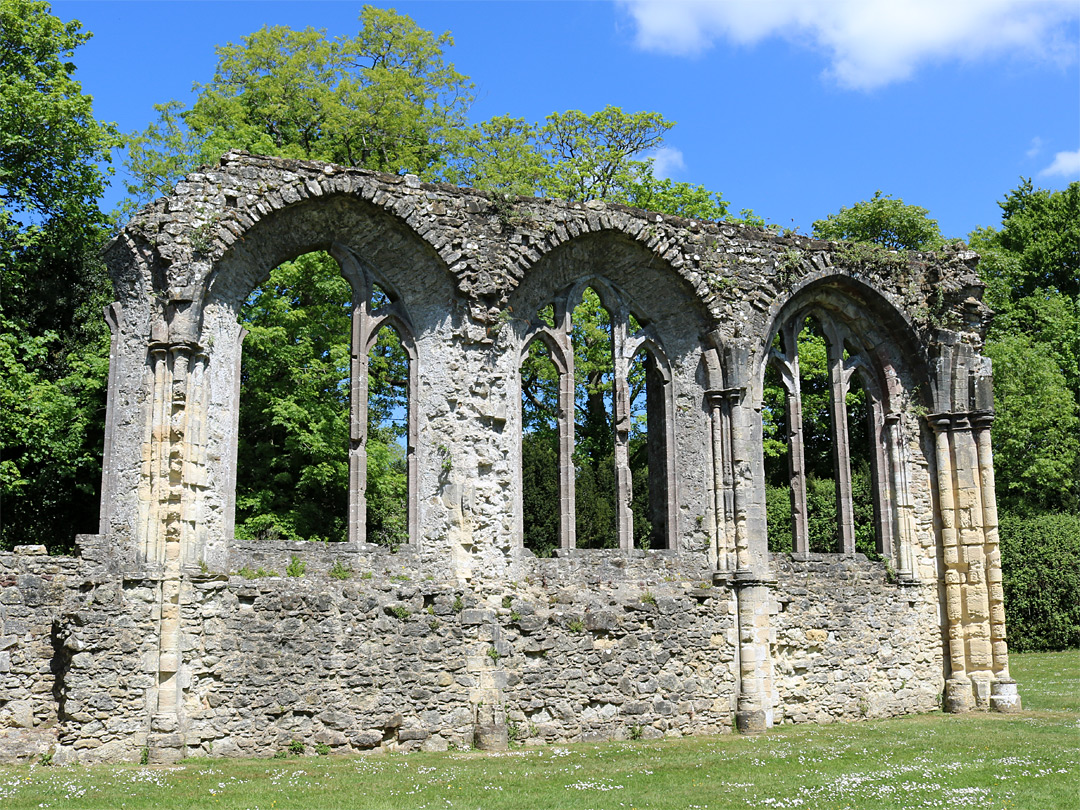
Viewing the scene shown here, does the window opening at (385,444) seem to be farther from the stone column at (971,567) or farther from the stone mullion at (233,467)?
the stone column at (971,567)

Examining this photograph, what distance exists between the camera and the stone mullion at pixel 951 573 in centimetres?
1520

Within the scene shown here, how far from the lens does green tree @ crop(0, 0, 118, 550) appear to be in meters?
17.0

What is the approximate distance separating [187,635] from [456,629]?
113 inches

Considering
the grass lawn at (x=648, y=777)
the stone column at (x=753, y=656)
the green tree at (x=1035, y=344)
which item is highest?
the green tree at (x=1035, y=344)

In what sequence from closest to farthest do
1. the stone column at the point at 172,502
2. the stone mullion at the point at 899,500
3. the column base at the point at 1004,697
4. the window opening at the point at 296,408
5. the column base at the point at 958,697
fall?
the stone column at the point at 172,502 → the column base at the point at 1004,697 → the column base at the point at 958,697 → the stone mullion at the point at 899,500 → the window opening at the point at 296,408

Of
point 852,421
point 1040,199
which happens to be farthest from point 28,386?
point 1040,199

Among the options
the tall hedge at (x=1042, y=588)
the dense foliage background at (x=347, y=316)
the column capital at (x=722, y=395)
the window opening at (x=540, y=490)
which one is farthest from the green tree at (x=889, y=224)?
the column capital at (x=722, y=395)

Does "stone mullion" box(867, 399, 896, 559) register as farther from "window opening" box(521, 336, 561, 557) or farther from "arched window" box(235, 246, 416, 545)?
"arched window" box(235, 246, 416, 545)

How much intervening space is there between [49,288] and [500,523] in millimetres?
10267

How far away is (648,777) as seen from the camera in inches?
401

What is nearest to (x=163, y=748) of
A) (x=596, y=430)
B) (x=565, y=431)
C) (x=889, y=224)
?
(x=565, y=431)

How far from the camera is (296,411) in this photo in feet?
58.7

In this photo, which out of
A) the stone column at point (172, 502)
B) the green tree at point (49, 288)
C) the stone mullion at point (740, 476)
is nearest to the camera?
the stone column at point (172, 502)

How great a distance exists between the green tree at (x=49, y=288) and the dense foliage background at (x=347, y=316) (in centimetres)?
4
